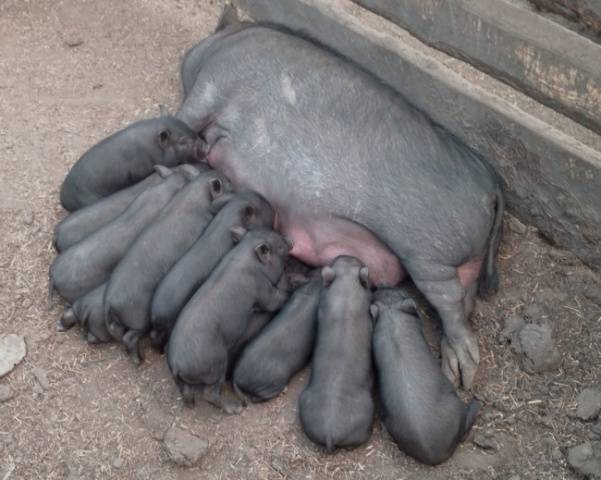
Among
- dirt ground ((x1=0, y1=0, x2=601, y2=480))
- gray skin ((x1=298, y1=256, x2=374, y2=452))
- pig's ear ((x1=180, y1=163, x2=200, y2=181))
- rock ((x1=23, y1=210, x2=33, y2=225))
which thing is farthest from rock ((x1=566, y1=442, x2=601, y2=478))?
rock ((x1=23, y1=210, x2=33, y2=225))

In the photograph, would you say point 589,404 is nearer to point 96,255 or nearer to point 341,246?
point 341,246

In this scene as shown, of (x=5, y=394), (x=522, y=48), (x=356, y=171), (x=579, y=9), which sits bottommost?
(x=5, y=394)

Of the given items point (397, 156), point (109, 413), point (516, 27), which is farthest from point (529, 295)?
point (109, 413)

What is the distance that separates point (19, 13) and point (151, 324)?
274 cm

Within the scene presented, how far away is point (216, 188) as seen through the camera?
12.5ft

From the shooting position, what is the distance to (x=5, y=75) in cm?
498

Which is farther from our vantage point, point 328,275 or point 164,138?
point 164,138

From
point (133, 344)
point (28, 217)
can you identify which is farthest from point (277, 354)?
point (28, 217)

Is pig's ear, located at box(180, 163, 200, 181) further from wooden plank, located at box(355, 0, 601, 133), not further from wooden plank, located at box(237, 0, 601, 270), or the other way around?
wooden plank, located at box(355, 0, 601, 133)

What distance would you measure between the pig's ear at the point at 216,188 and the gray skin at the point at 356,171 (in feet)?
0.70

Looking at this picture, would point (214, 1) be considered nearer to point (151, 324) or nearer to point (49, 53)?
point (49, 53)

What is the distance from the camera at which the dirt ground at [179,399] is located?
10.6 ft

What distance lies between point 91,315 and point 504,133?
1768 mm

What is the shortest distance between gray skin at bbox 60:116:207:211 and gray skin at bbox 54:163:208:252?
0.10 m
